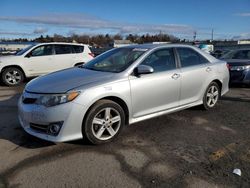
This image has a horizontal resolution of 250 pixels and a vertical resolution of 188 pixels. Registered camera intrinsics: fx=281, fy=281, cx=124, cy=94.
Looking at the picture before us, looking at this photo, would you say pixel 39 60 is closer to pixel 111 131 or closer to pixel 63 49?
pixel 63 49

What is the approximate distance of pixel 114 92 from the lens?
4.35 meters

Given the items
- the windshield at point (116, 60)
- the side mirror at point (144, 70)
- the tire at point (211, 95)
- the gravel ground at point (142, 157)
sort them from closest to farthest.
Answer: the gravel ground at point (142, 157) < the side mirror at point (144, 70) < the windshield at point (116, 60) < the tire at point (211, 95)

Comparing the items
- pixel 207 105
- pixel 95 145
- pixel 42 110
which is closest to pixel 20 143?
pixel 42 110

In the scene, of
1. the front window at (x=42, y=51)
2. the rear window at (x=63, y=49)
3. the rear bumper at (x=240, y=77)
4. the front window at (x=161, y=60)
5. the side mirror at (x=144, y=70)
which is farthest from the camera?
the rear window at (x=63, y=49)

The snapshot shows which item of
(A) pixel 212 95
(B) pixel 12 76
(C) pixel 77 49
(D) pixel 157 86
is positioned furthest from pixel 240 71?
(B) pixel 12 76

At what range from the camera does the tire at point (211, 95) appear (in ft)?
20.1

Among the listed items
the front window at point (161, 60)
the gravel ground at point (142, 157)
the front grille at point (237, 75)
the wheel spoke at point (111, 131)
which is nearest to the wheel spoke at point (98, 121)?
the wheel spoke at point (111, 131)

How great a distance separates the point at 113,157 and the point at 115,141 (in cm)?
61

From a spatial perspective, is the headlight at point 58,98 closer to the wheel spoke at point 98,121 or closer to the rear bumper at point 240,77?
the wheel spoke at point 98,121

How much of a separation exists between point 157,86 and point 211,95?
1.93 meters

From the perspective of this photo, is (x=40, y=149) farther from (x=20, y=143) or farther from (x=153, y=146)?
(x=153, y=146)

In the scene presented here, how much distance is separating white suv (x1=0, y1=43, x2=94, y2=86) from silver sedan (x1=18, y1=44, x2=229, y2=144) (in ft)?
18.9

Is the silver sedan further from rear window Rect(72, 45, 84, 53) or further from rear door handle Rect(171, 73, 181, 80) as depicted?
rear window Rect(72, 45, 84, 53)

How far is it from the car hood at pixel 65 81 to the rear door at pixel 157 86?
54 cm
